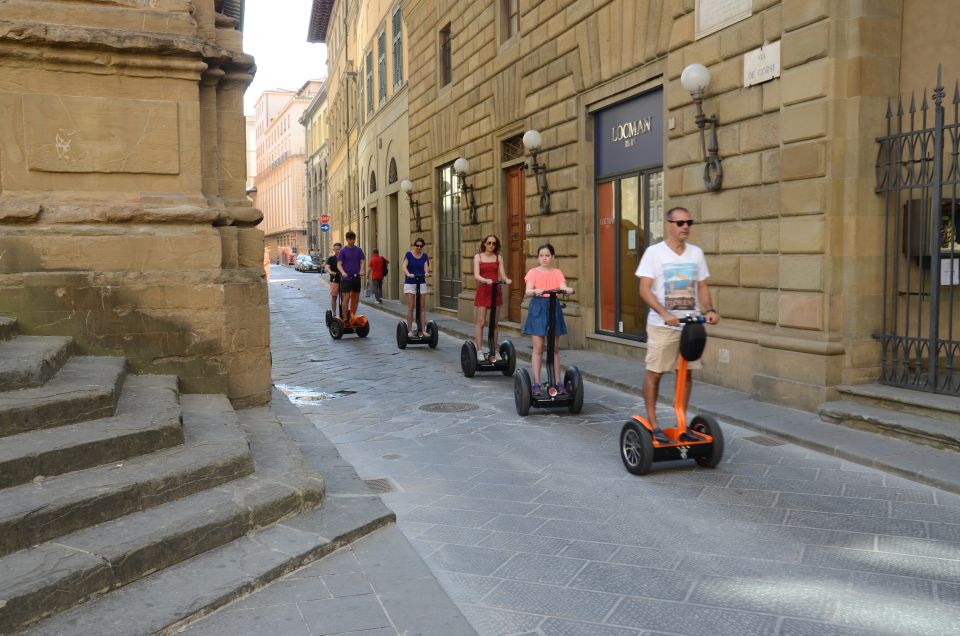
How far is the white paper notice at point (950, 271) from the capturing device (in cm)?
667

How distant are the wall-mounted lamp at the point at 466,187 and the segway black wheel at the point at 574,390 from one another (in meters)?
9.62

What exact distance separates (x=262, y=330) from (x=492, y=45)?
1060 centimetres

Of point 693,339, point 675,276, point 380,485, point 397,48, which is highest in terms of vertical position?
point 397,48

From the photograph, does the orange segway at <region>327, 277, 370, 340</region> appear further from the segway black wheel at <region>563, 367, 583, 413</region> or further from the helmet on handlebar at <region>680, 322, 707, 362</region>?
the helmet on handlebar at <region>680, 322, 707, 362</region>

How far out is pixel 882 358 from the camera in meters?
7.11

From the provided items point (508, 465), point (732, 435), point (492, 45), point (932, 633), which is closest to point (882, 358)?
point (732, 435)

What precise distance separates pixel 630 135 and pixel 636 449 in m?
6.48

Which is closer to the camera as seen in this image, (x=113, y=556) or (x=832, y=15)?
(x=113, y=556)

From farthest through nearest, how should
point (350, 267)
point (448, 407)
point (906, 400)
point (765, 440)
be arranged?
point (350, 267), point (448, 407), point (765, 440), point (906, 400)

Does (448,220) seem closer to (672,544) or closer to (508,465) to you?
(508,465)

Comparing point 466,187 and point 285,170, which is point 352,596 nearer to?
point 466,187

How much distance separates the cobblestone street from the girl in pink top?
0.50 metres

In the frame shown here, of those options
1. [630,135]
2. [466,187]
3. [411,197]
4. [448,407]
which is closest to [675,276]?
[448,407]

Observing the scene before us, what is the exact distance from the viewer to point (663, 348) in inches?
226
